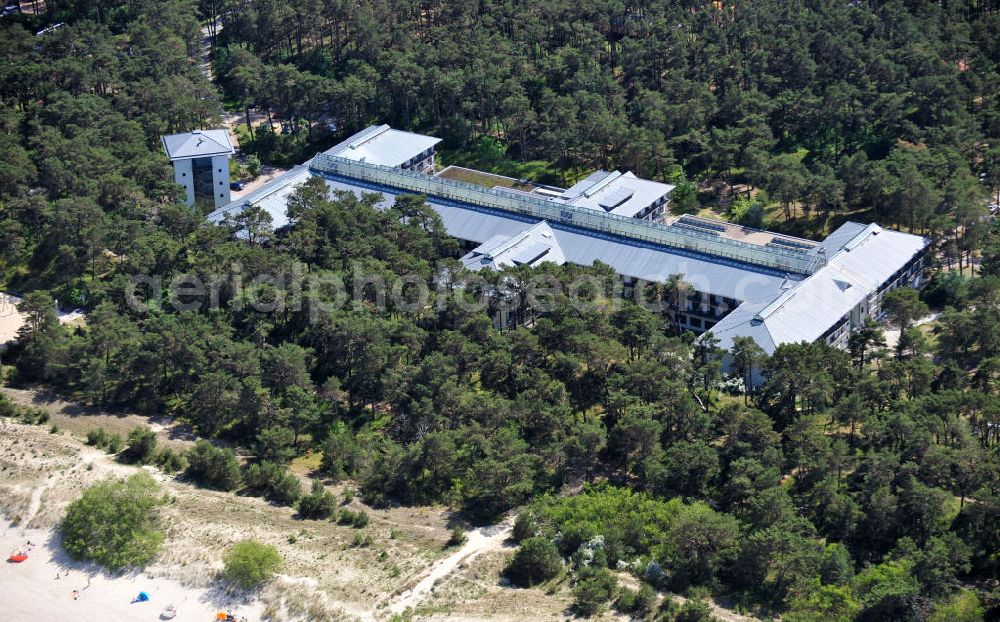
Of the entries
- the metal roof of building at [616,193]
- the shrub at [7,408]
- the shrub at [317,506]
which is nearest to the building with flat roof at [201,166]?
the metal roof of building at [616,193]

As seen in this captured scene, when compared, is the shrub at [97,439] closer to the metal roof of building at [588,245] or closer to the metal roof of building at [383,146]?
the metal roof of building at [588,245]

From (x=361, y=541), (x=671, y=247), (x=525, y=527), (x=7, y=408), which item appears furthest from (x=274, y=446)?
(x=671, y=247)

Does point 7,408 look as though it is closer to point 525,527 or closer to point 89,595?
point 89,595

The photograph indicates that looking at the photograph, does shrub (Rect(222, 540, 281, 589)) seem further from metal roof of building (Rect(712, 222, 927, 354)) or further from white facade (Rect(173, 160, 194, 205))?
white facade (Rect(173, 160, 194, 205))

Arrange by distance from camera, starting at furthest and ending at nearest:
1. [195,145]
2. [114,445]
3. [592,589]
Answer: [195,145]
[114,445]
[592,589]

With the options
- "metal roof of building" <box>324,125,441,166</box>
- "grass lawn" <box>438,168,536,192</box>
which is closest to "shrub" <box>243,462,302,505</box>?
"metal roof of building" <box>324,125,441,166</box>

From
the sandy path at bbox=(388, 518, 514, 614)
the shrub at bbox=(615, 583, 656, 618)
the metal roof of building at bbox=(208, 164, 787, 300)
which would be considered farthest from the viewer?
the metal roof of building at bbox=(208, 164, 787, 300)
